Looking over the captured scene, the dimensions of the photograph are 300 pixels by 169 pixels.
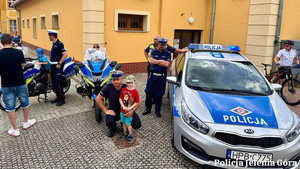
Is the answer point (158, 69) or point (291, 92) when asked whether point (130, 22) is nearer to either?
point (158, 69)

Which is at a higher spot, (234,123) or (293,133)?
(234,123)

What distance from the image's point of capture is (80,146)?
404 cm

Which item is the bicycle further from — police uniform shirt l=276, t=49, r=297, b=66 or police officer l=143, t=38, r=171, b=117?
police officer l=143, t=38, r=171, b=117

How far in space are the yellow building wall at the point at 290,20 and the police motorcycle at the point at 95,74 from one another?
7.30 m

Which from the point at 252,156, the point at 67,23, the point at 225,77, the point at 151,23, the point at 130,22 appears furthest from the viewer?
the point at 67,23

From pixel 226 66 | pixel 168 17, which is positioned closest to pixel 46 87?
pixel 226 66

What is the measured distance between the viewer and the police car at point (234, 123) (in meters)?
3.04

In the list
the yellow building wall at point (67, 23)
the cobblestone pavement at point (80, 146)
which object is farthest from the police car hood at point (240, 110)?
the yellow building wall at point (67, 23)

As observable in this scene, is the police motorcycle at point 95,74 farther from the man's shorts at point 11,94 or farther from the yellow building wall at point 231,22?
the yellow building wall at point 231,22

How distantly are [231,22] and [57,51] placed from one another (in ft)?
24.4

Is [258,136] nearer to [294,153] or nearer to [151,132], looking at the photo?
[294,153]

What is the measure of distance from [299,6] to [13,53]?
1026 cm

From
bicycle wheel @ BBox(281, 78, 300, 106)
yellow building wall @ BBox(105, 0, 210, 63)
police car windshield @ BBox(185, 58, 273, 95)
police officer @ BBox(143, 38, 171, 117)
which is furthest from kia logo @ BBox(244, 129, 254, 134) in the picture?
yellow building wall @ BBox(105, 0, 210, 63)

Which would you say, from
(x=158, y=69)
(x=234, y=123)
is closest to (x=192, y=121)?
(x=234, y=123)
